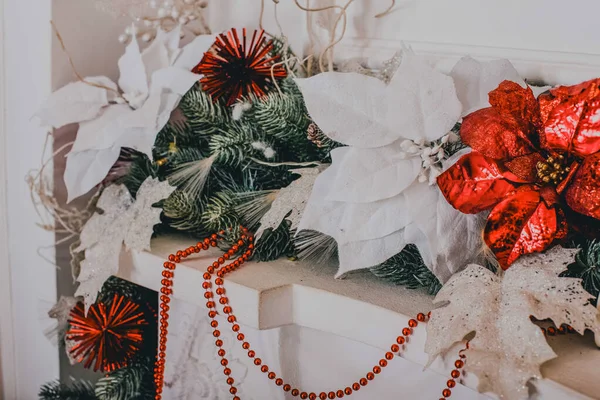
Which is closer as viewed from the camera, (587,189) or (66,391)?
(587,189)

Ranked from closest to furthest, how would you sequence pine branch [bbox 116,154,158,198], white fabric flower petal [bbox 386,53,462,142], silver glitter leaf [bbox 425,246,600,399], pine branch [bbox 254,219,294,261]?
silver glitter leaf [bbox 425,246,600,399], white fabric flower petal [bbox 386,53,462,142], pine branch [bbox 254,219,294,261], pine branch [bbox 116,154,158,198]

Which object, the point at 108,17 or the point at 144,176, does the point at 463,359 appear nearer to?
the point at 144,176

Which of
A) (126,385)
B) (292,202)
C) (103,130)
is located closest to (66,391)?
(126,385)

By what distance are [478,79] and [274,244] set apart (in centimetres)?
29

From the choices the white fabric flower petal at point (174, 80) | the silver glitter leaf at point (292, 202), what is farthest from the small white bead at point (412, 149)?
the white fabric flower petal at point (174, 80)

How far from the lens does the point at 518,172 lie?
1.76ft

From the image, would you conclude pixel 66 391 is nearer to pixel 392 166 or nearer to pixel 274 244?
pixel 274 244

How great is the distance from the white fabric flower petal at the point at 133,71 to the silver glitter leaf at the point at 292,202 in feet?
0.90

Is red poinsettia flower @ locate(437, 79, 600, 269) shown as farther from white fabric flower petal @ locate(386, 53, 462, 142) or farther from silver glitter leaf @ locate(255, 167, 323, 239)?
silver glitter leaf @ locate(255, 167, 323, 239)

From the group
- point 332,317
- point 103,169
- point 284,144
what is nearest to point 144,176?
point 103,169

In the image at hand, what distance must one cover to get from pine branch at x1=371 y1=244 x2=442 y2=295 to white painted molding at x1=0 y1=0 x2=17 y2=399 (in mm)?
582

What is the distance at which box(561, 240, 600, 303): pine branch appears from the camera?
55 cm

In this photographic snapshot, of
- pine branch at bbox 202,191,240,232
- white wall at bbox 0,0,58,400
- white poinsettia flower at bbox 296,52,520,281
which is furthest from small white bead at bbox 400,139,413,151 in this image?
white wall at bbox 0,0,58,400

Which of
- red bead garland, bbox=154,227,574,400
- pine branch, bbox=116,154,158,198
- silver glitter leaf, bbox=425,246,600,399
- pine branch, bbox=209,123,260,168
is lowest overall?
red bead garland, bbox=154,227,574,400
